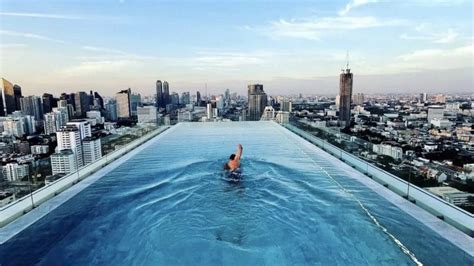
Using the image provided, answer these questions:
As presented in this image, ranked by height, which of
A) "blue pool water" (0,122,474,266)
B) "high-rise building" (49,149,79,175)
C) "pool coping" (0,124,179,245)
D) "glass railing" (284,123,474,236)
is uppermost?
"high-rise building" (49,149,79,175)

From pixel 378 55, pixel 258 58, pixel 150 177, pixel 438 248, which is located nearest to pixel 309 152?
pixel 150 177

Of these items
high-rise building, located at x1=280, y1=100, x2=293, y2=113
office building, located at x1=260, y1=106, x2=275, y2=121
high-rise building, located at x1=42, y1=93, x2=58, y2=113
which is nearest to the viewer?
high-rise building, located at x1=280, y1=100, x2=293, y2=113

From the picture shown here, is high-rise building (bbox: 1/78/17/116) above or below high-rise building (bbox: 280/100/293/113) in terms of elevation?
above

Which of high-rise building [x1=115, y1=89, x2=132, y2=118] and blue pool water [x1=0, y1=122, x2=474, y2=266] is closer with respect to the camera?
blue pool water [x1=0, y1=122, x2=474, y2=266]

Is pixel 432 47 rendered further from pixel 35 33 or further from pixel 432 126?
pixel 35 33

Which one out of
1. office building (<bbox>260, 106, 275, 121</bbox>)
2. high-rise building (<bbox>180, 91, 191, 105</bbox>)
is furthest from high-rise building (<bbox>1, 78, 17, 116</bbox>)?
high-rise building (<bbox>180, 91, 191, 105</bbox>)

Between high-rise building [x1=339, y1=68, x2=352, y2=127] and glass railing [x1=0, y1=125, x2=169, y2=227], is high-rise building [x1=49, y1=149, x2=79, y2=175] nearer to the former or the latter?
glass railing [x1=0, y1=125, x2=169, y2=227]
